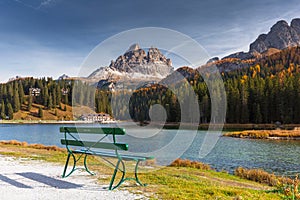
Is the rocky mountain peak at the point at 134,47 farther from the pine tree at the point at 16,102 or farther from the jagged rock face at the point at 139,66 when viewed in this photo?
the pine tree at the point at 16,102

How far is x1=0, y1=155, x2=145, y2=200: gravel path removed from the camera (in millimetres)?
6688

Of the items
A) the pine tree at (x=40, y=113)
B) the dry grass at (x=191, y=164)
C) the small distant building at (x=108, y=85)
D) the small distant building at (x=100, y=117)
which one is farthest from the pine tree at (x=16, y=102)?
the dry grass at (x=191, y=164)

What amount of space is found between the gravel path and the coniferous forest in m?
4.48

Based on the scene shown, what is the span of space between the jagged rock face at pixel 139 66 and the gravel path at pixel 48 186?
4837 millimetres

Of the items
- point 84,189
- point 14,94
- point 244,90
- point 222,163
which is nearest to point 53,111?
point 14,94

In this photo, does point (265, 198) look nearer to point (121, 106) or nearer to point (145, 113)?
point (121, 106)

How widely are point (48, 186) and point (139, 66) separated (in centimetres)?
840

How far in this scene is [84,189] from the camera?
292 inches

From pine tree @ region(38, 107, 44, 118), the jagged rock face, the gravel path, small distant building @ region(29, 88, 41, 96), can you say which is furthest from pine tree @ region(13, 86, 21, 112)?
the gravel path

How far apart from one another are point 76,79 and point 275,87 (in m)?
81.9

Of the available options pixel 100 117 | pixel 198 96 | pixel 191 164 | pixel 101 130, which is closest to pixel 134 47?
pixel 101 130

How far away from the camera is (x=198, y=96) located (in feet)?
286

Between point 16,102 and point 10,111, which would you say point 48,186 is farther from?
point 16,102

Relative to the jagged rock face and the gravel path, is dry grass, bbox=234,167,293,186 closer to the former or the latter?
the jagged rock face
